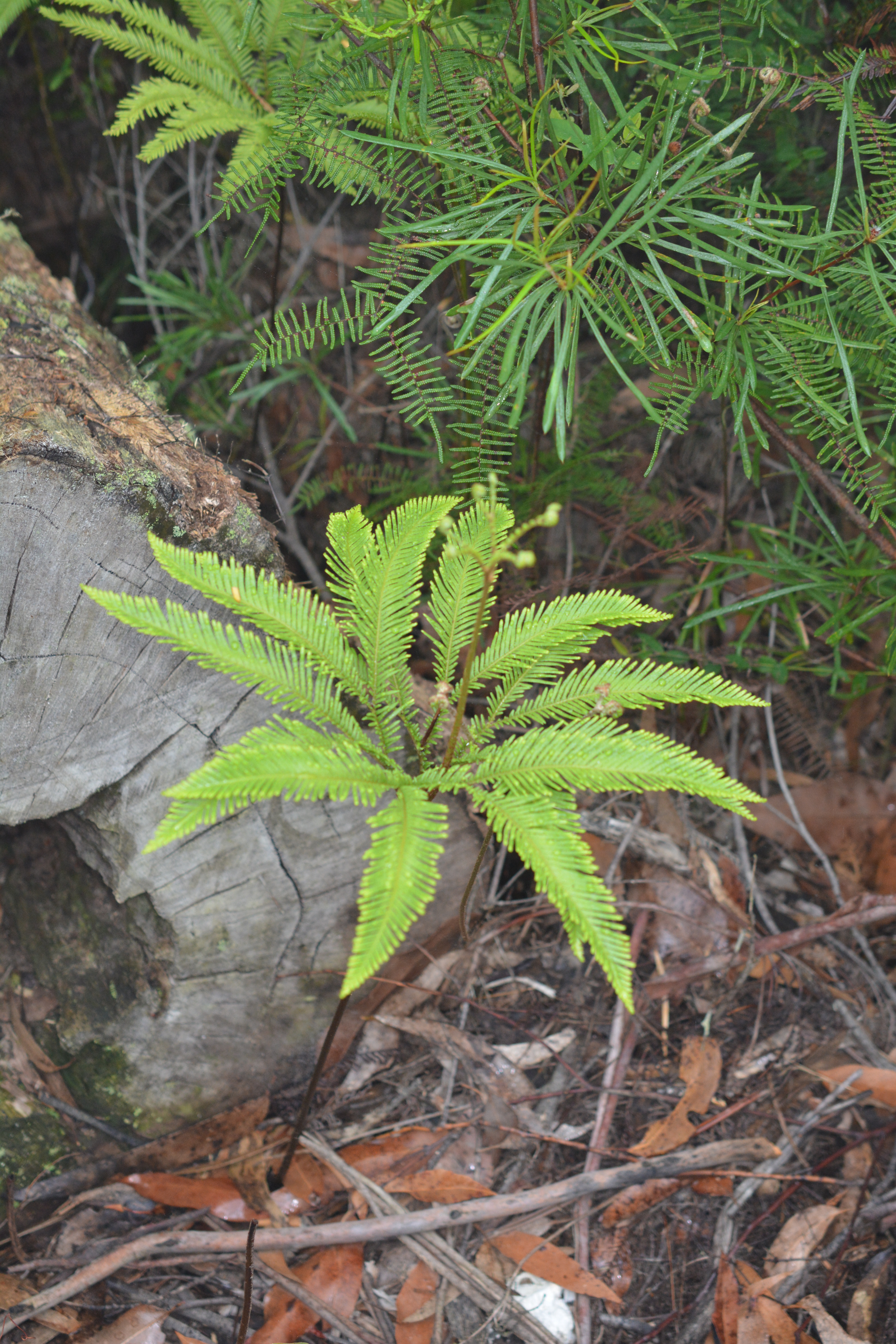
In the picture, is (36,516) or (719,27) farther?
(719,27)

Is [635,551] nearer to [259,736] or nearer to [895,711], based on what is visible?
[895,711]

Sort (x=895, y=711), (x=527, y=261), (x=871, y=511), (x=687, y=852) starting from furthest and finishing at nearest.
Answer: (x=895, y=711) < (x=687, y=852) < (x=871, y=511) < (x=527, y=261)

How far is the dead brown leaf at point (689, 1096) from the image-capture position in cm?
190

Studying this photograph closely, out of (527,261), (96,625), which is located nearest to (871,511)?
(527,261)

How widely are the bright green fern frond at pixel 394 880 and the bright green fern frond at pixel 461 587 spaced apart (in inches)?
12.0

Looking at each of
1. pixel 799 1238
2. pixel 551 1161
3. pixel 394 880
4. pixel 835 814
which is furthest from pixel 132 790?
pixel 835 814

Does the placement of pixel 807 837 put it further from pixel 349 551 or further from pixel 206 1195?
pixel 206 1195

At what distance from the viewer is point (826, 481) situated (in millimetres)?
1897

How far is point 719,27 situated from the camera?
5.58 feet

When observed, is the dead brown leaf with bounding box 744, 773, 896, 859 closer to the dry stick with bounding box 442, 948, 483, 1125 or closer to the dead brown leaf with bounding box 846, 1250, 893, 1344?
the dry stick with bounding box 442, 948, 483, 1125

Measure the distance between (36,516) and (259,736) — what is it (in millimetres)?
593

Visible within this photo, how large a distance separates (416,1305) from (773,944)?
116 centimetres

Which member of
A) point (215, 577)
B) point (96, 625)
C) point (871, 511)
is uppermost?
point (215, 577)

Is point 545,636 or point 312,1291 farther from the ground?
point 545,636
